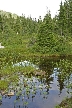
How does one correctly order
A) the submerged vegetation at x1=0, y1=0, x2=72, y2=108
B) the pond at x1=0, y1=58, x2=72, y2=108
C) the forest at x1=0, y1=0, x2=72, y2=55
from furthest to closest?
the forest at x1=0, y1=0, x2=72, y2=55 → the submerged vegetation at x1=0, y1=0, x2=72, y2=108 → the pond at x1=0, y1=58, x2=72, y2=108

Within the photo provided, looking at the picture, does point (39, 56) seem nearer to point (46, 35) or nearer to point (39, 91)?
point (46, 35)

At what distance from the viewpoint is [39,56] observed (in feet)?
159

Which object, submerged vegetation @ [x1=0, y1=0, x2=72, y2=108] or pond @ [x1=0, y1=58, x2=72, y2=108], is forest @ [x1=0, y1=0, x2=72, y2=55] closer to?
submerged vegetation @ [x1=0, y1=0, x2=72, y2=108]

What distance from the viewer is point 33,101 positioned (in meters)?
22.3

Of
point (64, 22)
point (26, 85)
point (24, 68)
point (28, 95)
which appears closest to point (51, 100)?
point (28, 95)

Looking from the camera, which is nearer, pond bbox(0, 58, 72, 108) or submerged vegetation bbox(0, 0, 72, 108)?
pond bbox(0, 58, 72, 108)

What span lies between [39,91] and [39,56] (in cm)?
2374

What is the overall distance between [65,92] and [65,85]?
2264 millimetres

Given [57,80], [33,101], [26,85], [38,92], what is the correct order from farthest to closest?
1. [57,80]
2. [26,85]
3. [38,92]
4. [33,101]

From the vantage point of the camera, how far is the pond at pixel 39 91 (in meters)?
21.7

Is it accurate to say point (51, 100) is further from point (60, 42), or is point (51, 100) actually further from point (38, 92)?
point (60, 42)

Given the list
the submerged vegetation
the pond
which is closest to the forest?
the submerged vegetation

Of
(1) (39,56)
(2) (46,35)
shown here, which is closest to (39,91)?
(1) (39,56)

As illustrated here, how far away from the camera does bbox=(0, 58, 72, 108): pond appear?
21.7 metres
